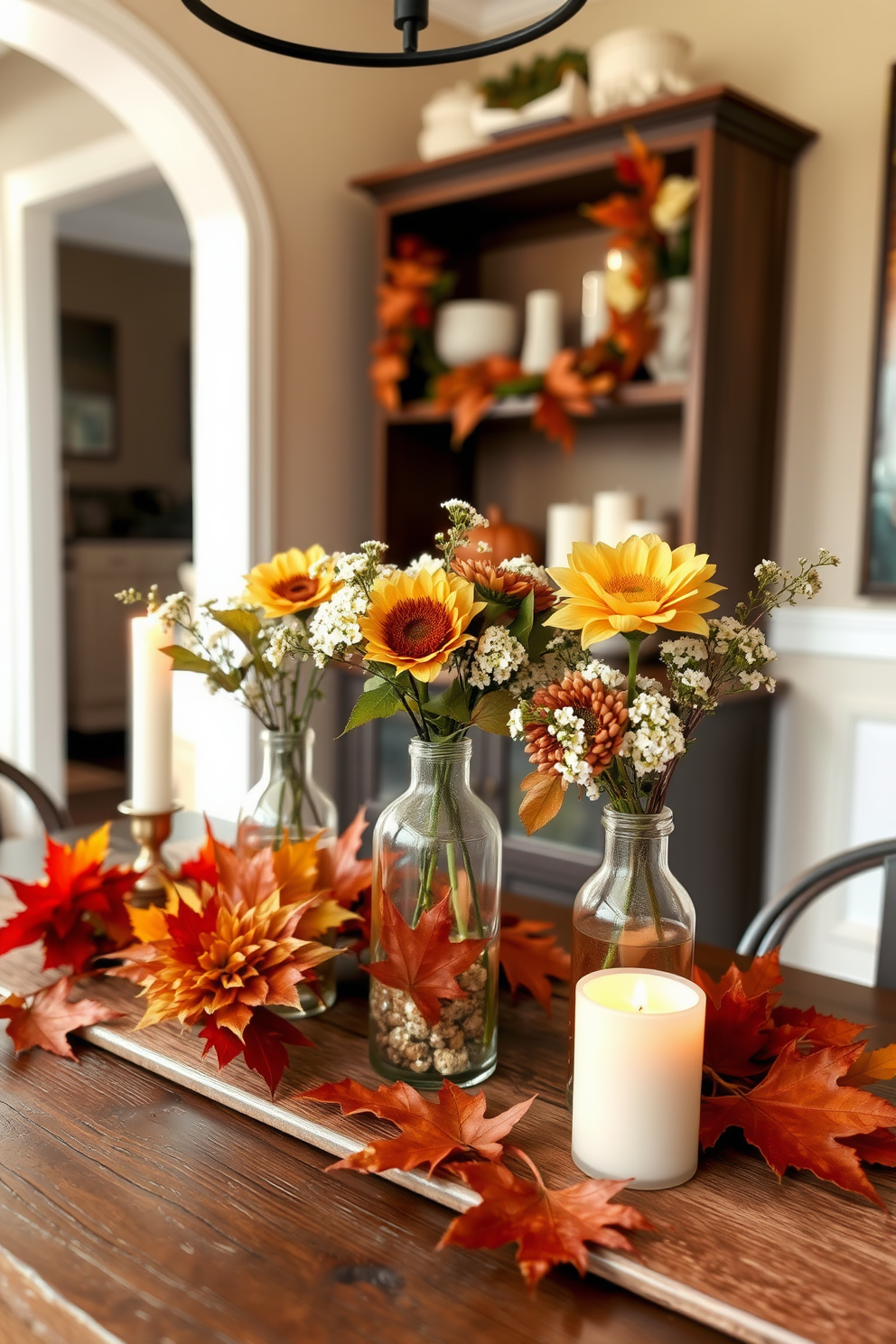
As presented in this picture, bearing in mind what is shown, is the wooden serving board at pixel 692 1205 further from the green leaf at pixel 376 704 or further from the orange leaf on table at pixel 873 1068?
the green leaf at pixel 376 704

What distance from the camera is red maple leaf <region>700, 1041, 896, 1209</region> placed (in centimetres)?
77

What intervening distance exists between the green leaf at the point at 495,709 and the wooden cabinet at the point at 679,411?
5.08ft

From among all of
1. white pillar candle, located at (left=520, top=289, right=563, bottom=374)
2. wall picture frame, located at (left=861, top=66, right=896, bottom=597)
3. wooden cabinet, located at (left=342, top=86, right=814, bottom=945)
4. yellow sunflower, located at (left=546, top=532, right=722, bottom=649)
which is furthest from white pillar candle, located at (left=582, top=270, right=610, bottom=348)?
yellow sunflower, located at (left=546, top=532, right=722, bottom=649)

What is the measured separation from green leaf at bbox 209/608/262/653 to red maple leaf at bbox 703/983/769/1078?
49 cm

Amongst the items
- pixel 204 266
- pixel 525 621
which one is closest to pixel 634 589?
pixel 525 621

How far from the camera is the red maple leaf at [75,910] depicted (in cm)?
109

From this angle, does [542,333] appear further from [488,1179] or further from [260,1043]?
[488,1179]

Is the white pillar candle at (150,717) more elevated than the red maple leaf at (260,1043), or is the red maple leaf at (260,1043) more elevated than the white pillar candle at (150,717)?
the white pillar candle at (150,717)

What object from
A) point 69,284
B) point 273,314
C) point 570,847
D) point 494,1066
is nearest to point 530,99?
point 273,314

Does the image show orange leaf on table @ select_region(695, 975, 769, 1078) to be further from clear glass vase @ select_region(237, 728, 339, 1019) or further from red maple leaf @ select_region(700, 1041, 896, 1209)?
clear glass vase @ select_region(237, 728, 339, 1019)

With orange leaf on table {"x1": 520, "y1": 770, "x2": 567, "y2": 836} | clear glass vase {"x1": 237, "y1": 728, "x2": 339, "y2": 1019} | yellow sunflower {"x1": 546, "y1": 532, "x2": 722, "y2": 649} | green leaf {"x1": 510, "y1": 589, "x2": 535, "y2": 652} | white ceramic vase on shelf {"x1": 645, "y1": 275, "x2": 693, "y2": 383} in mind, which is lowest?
clear glass vase {"x1": 237, "y1": 728, "x2": 339, "y2": 1019}

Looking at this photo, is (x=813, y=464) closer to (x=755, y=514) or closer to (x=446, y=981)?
(x=755, y=514)

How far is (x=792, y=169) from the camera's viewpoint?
253cm

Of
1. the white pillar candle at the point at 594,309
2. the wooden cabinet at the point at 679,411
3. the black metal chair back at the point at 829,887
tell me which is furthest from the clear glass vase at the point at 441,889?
the white pillar candle at the point at 594,309
